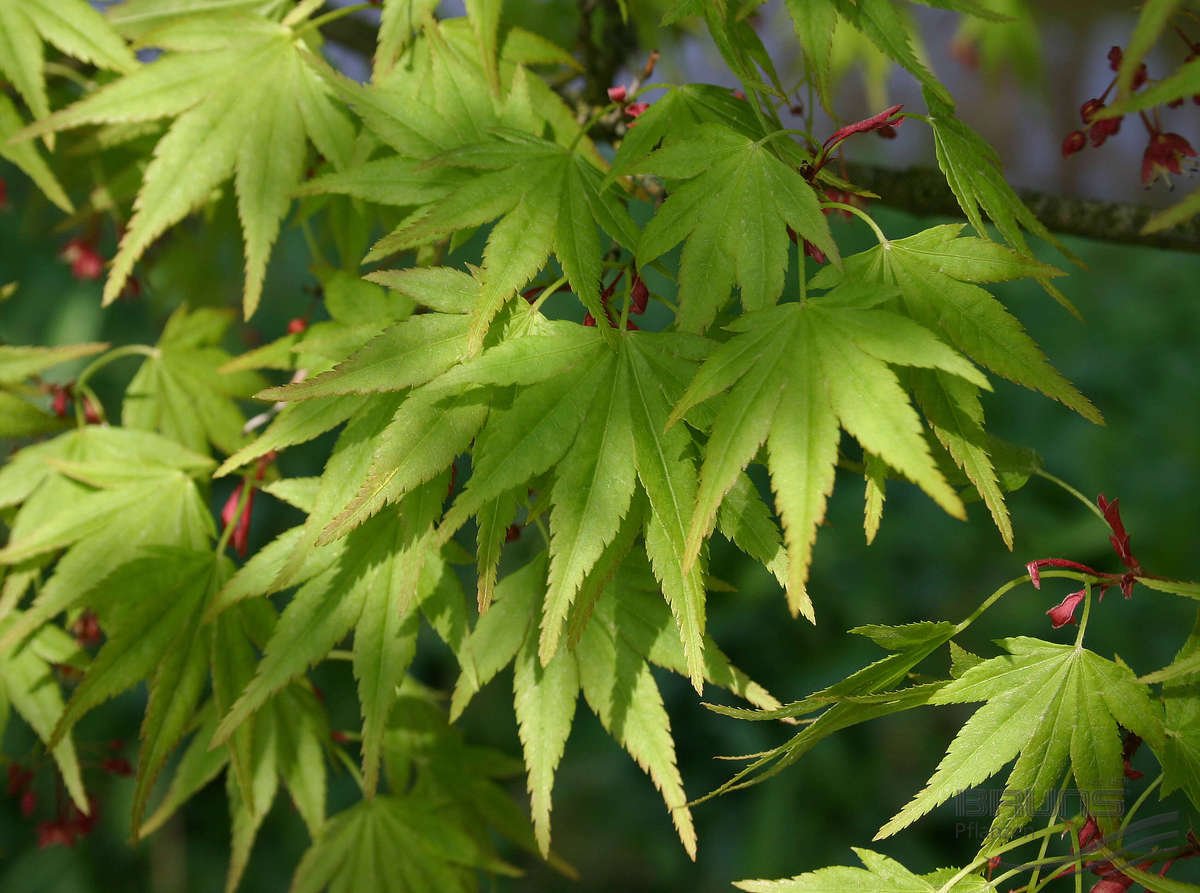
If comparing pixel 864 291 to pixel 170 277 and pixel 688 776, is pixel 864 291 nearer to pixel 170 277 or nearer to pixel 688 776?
pixel 170 277

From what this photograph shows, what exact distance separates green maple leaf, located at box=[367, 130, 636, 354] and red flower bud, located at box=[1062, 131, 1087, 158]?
1.54 ft

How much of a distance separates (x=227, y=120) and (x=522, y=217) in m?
0.41

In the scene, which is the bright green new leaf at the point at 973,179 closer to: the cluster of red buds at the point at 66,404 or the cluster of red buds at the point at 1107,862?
the cluster of red buds at the point at 1107,862

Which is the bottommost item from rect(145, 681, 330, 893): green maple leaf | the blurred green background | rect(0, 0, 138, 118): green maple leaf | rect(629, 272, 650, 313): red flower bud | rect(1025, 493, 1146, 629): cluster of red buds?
the blurred green background

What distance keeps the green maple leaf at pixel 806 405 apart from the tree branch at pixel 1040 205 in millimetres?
509

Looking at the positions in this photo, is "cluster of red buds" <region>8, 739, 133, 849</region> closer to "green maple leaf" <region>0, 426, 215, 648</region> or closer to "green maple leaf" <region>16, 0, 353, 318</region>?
"green maple leaf" <region>0, 426, 215, 648</region>

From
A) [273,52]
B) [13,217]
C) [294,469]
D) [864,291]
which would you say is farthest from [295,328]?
[13,217]

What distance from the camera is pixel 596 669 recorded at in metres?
0.95

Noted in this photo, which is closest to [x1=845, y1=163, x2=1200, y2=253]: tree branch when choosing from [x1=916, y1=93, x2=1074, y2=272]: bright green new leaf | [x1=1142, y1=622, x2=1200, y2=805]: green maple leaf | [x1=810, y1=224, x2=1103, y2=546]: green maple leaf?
[x1=916, y1=93, x2=1074, y2=272]: bright green new leaf

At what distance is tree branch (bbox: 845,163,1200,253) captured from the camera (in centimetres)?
118

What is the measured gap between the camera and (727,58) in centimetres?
87

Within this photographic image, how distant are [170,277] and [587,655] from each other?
1181 mm

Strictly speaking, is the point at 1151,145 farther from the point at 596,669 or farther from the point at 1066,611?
the point at 596,669

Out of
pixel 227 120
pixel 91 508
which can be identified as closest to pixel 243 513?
pixel 91 508
